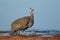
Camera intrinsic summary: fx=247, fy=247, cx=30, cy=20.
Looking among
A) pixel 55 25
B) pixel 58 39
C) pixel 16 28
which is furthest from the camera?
pixel 55 25

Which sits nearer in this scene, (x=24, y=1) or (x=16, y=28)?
(x=16, y=28)

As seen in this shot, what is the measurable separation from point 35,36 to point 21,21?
0.71 ft

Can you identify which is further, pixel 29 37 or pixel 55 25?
pixel 55 25

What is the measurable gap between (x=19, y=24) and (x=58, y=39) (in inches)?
12.5

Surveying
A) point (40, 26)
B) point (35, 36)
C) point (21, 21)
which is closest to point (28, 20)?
point (21, 21)

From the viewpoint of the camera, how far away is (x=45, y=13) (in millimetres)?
2199

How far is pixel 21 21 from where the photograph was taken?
1694 mm

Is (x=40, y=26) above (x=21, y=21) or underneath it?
underneath

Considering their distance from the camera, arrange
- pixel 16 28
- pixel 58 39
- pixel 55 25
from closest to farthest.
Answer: pixel 58 39
pixel 16 28
pixel 55 25

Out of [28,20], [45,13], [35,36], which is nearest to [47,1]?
[45,13]

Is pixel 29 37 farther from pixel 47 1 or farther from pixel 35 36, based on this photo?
pixel 47 1

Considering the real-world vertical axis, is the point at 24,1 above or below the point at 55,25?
above

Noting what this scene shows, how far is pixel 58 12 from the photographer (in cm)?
220

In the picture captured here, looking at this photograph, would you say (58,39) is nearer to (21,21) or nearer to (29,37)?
(29,37)
